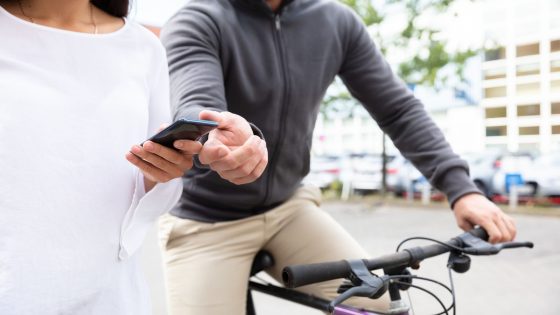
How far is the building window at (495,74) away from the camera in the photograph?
138ft

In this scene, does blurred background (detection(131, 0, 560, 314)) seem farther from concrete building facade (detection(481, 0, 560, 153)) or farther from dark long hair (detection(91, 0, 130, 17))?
concrete building facade (detection(481, 0, 560, 153))

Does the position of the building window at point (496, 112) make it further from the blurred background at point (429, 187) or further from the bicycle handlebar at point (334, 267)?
the bicycle handlebar at point (334, 267)

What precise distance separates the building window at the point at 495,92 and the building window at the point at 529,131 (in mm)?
3515

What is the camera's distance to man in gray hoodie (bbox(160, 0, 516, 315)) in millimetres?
1679

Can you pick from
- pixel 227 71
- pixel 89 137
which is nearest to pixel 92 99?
pixel 89 137

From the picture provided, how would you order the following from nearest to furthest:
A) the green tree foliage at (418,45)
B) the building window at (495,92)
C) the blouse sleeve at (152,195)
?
1. the blouse sleeve at (152,195)
2. the green tree foliage at (418,45)
3. the building window at (495,92)

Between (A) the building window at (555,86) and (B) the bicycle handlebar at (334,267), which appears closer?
(B) the bicycle handlebar at (334,267)

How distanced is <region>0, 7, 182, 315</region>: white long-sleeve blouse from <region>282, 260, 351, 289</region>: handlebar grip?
446 mm

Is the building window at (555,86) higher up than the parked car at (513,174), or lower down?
lower down

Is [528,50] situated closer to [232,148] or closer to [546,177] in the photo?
[546,177]

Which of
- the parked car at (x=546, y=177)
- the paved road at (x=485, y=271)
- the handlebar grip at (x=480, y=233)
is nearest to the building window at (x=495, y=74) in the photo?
the parked car at (x=546, y=177)

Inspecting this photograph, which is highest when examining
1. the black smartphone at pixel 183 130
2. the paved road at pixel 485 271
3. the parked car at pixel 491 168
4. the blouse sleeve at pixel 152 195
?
the black smartphone at pixel 183 130

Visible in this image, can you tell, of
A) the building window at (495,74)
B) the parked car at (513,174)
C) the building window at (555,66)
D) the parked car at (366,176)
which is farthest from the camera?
the building window at (495,74)

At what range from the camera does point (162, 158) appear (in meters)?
1.11
